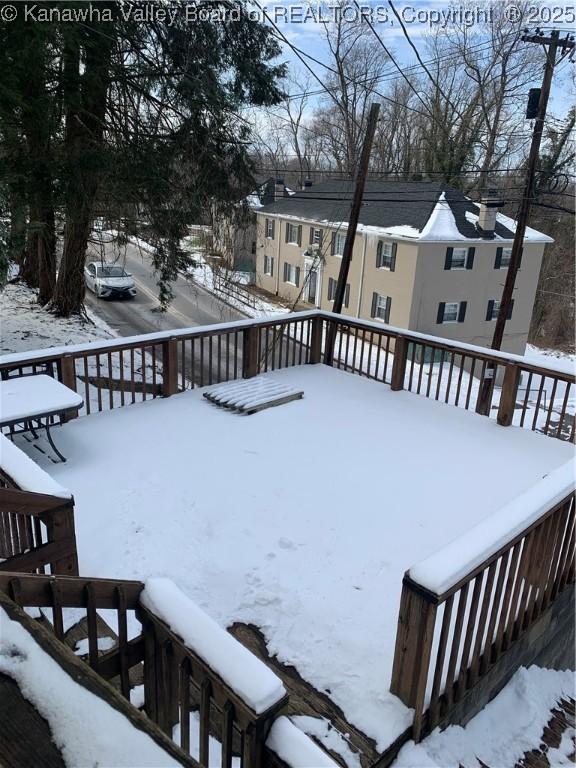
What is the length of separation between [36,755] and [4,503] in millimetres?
1721

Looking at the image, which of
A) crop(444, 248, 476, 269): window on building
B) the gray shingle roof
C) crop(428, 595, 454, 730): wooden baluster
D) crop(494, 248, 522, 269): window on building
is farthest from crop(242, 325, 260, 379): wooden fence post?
crop(494, 248, 522, 269): window on building

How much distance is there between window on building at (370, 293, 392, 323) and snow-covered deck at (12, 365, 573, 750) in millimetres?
13571

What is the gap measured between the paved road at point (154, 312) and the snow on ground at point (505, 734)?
1435 centimetres

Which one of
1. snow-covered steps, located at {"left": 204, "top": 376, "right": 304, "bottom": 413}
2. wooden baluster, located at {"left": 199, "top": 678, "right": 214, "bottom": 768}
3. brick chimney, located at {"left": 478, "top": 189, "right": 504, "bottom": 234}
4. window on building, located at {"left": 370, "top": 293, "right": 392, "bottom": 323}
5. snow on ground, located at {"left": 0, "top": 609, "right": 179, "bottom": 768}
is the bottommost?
window on building, located at {"left": 370, "top": 293, "right": 392, "bottom": 323}

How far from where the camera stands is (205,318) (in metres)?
19.6

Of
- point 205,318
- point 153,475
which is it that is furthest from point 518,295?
point 153,475

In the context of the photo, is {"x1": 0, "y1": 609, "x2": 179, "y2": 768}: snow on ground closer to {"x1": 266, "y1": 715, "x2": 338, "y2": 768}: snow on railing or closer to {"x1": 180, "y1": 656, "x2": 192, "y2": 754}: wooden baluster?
{"x1": 266, "y1": 715, "x2": 338, "y2": 768}: snow on railing

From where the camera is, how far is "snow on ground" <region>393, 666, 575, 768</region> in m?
2.28

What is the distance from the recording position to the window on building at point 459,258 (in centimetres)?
1833

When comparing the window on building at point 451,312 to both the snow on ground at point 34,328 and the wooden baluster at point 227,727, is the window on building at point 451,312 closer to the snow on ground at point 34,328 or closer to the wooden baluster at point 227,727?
the snow on ground at point 34,328

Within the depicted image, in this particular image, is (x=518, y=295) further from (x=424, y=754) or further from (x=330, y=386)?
(x=424, y=754)

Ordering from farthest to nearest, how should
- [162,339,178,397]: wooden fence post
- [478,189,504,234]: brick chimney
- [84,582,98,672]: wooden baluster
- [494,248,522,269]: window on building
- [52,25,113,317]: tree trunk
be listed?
[494,248,522,269]: window on building → [478,189,504,234]: brick chimney → [52,25,113,317]: tree trunk → [162,339,178,397]: wooden fence post → [84,582,98,672]: wooden baluster

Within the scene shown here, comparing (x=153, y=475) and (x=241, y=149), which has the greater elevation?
(x=241, y=149)

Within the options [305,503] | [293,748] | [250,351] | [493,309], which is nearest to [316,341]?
[250,351]
